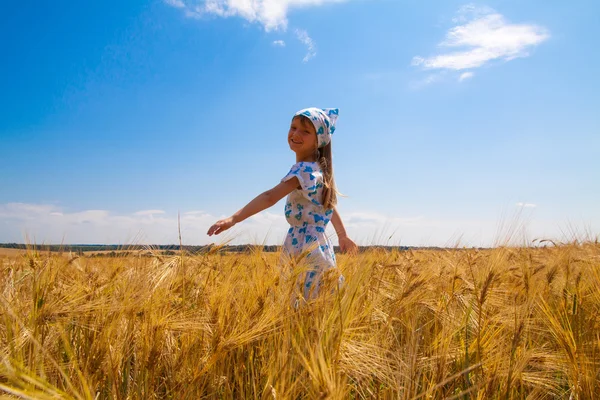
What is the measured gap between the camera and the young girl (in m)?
2.08

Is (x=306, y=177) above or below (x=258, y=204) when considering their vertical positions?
above

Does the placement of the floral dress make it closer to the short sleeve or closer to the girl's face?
the short sleeve

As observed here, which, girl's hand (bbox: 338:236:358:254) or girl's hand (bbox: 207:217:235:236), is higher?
girl's hand (bbox: 207:217:235:236)

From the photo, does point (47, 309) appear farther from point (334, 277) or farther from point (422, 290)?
point (422, 290)

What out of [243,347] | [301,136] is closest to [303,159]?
[301,136]

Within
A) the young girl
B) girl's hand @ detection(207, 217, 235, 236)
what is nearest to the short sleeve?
the young girl

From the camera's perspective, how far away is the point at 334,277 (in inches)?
53.4

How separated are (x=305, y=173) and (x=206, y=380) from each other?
1.30 meters

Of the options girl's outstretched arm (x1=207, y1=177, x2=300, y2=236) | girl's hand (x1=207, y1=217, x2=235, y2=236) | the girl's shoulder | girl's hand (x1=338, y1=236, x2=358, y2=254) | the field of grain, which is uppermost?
the girl's shoulder

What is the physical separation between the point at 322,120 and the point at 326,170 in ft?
1.06

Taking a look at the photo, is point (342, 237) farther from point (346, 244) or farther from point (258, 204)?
point (258, 204)

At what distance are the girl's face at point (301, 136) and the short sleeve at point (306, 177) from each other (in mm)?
193

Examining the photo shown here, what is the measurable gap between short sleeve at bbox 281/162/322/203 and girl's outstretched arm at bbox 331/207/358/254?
0.35 meters

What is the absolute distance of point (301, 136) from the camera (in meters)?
2.37
